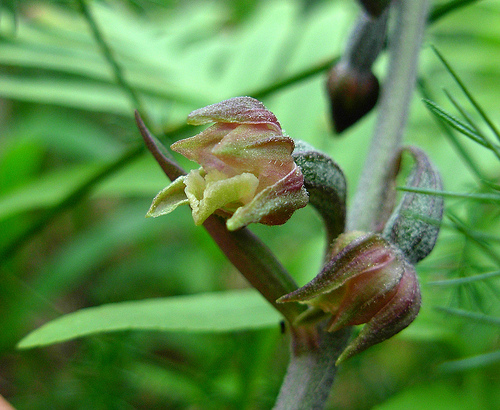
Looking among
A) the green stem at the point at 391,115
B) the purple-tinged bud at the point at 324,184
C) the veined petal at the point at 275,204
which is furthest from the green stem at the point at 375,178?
the veined petal at the point at 275,204

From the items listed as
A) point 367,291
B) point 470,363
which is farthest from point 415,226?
point 470,363

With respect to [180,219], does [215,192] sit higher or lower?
higher

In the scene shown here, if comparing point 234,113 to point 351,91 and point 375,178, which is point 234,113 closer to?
point 375,178

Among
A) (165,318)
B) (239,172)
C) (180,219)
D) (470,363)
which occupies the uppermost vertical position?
(239,172)

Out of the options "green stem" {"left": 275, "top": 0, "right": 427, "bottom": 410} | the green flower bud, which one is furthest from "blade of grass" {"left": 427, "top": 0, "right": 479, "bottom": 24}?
the green flower bud

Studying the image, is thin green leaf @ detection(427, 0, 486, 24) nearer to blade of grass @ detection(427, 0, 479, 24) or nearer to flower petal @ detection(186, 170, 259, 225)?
blade of grass @ detection(427, 0, 479, 24)

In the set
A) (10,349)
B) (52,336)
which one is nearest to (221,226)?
(52,336)
